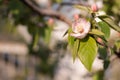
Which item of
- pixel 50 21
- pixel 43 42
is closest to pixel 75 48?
pixel 50 21

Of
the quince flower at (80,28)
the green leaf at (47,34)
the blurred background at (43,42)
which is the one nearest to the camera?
the quince flower at (80,28)

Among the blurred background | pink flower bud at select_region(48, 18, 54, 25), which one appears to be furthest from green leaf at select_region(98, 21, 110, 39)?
pink flower bud at select_region(48, 18, 54, 25)

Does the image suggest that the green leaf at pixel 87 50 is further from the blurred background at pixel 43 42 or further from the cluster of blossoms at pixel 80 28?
the blurred background at pixel 43 42

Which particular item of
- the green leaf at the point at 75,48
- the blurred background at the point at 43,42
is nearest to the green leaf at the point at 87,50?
the green leaf at the point at 75,48

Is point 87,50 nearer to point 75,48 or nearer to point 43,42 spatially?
point 75,48

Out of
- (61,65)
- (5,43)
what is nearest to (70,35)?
(61,65)

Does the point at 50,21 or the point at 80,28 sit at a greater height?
the point at 80,28
